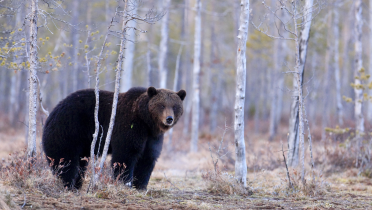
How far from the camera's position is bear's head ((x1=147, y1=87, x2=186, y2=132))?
6.60 m

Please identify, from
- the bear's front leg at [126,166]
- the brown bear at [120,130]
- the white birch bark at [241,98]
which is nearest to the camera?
the bear's front leg at [126,166]

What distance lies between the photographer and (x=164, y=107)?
6.72 m

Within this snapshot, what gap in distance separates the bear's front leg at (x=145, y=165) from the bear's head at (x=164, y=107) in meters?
0.39

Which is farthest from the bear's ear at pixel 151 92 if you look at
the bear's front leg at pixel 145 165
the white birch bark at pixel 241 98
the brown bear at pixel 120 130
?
the white birch bark at pixel 241 98

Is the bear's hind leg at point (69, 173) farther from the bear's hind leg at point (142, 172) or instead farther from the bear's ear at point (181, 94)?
the bear's ear at point (181, 94)

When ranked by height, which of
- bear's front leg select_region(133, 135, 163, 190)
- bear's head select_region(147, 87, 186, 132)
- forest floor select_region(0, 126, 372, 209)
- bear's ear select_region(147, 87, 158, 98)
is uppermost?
bear's ear select_region(147, 87, 158, 98)

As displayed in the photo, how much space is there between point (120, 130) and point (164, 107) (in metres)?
0.91

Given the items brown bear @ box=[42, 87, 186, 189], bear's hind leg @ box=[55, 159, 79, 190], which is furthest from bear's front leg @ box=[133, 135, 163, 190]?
bear's hind leg @ box=[55, 159, 79, 190]

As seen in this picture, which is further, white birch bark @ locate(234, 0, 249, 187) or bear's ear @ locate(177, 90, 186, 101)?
bear's ear @ locate(177, 90, 186, 101)

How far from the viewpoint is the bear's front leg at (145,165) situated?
6.84 metres

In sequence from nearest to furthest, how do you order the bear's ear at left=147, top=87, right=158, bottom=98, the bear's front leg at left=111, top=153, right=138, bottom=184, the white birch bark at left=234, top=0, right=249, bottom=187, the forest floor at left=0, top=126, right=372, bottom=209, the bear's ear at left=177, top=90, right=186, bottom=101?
the forest floor at left=0, top=126, right=372, bottom=209
the bear's front leg at left=111, top=153, right=138, bottom=184
the bear's ear at left=147, top=87, right=158, bottom=98
the white birch bark at left=234, top=0, right=249, bottom=187
the bear's ear at left=177, top=90, right=186, bottom=101

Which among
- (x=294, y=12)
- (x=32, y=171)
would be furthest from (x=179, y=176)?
(x=294, y=12)

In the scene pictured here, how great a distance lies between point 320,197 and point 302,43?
3.90 m

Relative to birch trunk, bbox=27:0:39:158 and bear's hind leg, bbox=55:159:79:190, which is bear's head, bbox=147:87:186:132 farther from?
birch trunk, bbox=27:0:39:158
